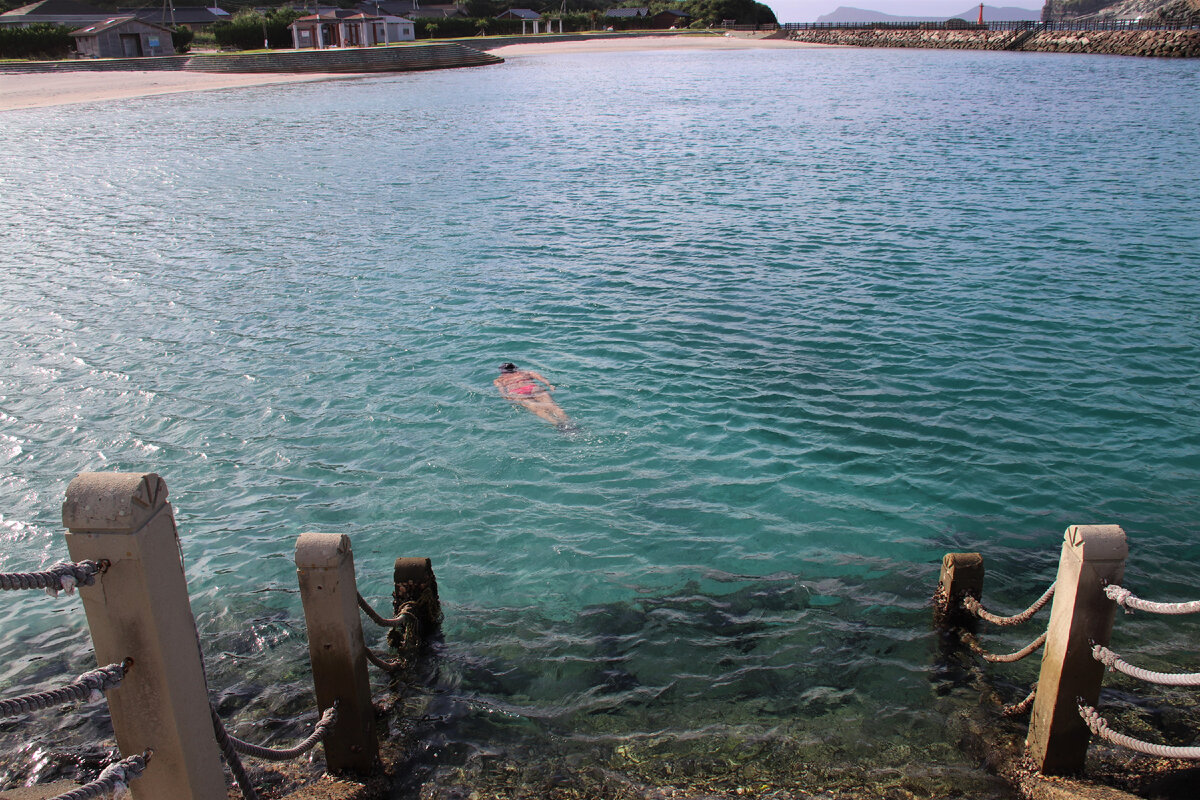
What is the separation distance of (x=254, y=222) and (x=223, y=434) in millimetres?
11775

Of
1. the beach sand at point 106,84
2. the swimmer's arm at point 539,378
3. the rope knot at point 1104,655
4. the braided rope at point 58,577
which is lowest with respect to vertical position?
the swimmer's arm at point 539,378

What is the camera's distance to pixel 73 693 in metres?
2.59

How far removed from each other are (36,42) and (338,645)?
79.5 meters

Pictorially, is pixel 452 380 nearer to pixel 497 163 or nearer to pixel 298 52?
pixel 497 163

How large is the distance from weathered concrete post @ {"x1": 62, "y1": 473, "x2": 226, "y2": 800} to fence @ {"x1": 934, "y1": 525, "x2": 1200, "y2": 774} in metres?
3.88

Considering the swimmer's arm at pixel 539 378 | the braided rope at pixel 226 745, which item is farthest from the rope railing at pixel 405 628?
the swimmer's arm at pixel 539 378

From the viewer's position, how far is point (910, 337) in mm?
11609

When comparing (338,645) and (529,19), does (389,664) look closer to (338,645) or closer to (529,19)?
(338,645)

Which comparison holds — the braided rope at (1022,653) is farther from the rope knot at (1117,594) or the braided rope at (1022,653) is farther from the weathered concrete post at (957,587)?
the rope knot at (1117,594)

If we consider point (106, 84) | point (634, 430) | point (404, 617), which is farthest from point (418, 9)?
point (404, 617)

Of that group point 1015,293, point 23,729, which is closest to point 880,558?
point 23,729

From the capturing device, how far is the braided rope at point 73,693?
2.46 metres

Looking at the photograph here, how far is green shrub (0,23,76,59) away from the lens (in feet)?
205

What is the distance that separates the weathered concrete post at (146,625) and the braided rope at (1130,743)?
4.05 meters
